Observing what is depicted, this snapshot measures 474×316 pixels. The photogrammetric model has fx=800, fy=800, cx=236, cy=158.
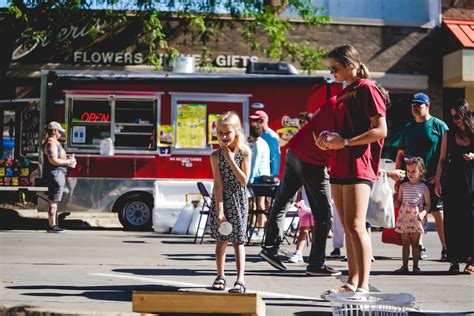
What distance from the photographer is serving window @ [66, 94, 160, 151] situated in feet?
48.5

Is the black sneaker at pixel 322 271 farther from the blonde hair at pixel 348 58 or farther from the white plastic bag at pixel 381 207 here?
the blonde hair at pixel 348 58

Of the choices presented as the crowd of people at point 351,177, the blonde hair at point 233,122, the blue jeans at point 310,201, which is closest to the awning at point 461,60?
the crowd of people at point 351,177

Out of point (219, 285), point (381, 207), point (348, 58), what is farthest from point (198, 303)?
point (381, 207)

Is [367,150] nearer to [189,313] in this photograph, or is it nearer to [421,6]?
[189,313]

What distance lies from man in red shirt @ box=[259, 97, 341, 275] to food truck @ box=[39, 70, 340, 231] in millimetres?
6776

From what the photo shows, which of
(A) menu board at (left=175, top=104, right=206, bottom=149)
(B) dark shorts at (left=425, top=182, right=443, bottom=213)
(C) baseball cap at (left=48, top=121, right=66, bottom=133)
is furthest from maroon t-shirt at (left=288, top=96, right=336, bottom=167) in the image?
(A) menu board at (left=175, top=104, right=206, bottom=149)

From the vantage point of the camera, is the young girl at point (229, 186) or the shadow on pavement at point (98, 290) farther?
the young girl at point (229, 186)

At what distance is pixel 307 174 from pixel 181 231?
6.48m

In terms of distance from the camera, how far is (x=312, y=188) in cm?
772

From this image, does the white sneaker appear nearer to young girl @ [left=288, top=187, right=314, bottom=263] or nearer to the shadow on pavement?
young girl @ [left=288, top=187, right=314, bottom=263]

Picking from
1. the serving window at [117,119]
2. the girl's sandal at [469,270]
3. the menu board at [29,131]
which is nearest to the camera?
the girl's sandal at [469,270]

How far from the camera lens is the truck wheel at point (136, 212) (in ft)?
48.3

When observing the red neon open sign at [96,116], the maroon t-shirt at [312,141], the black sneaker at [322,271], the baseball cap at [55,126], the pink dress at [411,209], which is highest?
the red neon open sign at [96,116]

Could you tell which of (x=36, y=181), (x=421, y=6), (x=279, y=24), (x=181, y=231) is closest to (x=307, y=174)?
(x=181, y=231)
